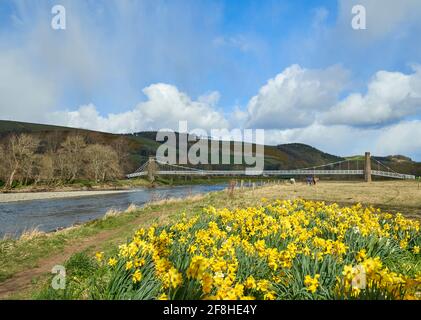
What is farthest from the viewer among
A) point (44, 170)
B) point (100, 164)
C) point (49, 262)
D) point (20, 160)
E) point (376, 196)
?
point (100, 164)

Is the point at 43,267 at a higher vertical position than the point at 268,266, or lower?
lower

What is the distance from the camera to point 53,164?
74562mm

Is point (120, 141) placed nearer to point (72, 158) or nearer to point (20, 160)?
point (72, 158)

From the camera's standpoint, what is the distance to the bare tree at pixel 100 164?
79.2m

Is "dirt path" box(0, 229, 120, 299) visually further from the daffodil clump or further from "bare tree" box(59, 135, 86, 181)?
"bare tree" box(59, 135, 86, 181)

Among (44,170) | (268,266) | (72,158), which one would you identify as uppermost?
(72,158)

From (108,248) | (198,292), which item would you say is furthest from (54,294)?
(108,248)

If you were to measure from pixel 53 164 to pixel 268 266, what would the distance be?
254ft

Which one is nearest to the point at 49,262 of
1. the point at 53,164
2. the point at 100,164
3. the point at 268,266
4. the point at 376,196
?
the point at 268,266

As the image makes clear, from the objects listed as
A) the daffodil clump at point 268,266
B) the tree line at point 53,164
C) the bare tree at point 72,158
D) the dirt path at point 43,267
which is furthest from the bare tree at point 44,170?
the daffodil clump at point 268,266

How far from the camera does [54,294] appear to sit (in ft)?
14.7

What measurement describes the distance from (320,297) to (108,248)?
8429 mm

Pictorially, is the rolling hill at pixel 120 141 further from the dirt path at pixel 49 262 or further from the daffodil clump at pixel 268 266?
the daffodil clump at pixel 268 266
